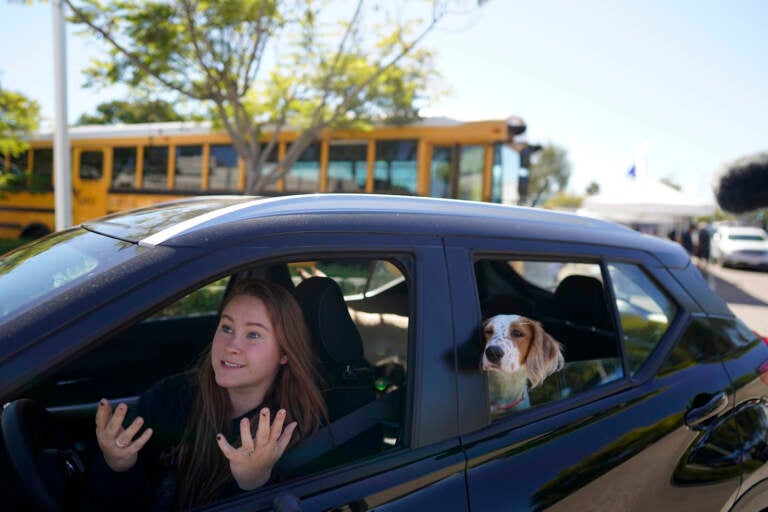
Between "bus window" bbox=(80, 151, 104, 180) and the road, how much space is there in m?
11.8

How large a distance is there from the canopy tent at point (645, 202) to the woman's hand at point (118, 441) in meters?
13.4

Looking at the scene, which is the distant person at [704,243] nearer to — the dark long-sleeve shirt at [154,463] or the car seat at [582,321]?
the car seat at [582,321]

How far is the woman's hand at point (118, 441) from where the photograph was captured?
140 cm

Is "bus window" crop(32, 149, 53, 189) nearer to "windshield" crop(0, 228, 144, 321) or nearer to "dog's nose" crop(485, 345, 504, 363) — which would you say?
"windshield" crop(0, 228, 144, 321)

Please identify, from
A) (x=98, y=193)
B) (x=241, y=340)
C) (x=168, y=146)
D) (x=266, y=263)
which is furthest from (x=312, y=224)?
(x=98, y=193)

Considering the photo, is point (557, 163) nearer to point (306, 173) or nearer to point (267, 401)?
point (306, 173)

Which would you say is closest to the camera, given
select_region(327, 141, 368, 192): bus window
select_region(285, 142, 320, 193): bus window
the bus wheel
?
select_region(327, 141, 368, 192): bus window

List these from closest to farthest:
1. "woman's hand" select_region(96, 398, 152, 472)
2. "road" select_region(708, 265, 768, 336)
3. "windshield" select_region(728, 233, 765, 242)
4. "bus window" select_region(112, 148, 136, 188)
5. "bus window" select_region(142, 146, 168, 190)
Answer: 1. "woman's hand" select_region(96, 398, 152, 472)
2. "road" select_region(708, 265, 768, 336)
3. "bus window" select_region(142, 146, 168, 190)
4. "bus window" select_region(112, 148, 136, 188)
5. "windshield" select_region(728, 233, 765, 242)

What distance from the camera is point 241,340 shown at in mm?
1534

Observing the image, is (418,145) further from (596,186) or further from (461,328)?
(596,186)

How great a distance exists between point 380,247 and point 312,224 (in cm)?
19

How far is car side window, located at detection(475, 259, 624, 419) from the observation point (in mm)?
Result: 1607

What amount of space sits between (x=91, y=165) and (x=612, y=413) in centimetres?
1164

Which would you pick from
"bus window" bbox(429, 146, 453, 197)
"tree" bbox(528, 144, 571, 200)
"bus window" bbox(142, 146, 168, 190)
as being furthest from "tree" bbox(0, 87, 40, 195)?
"tree" bbox(528, 144, 571, 200)
